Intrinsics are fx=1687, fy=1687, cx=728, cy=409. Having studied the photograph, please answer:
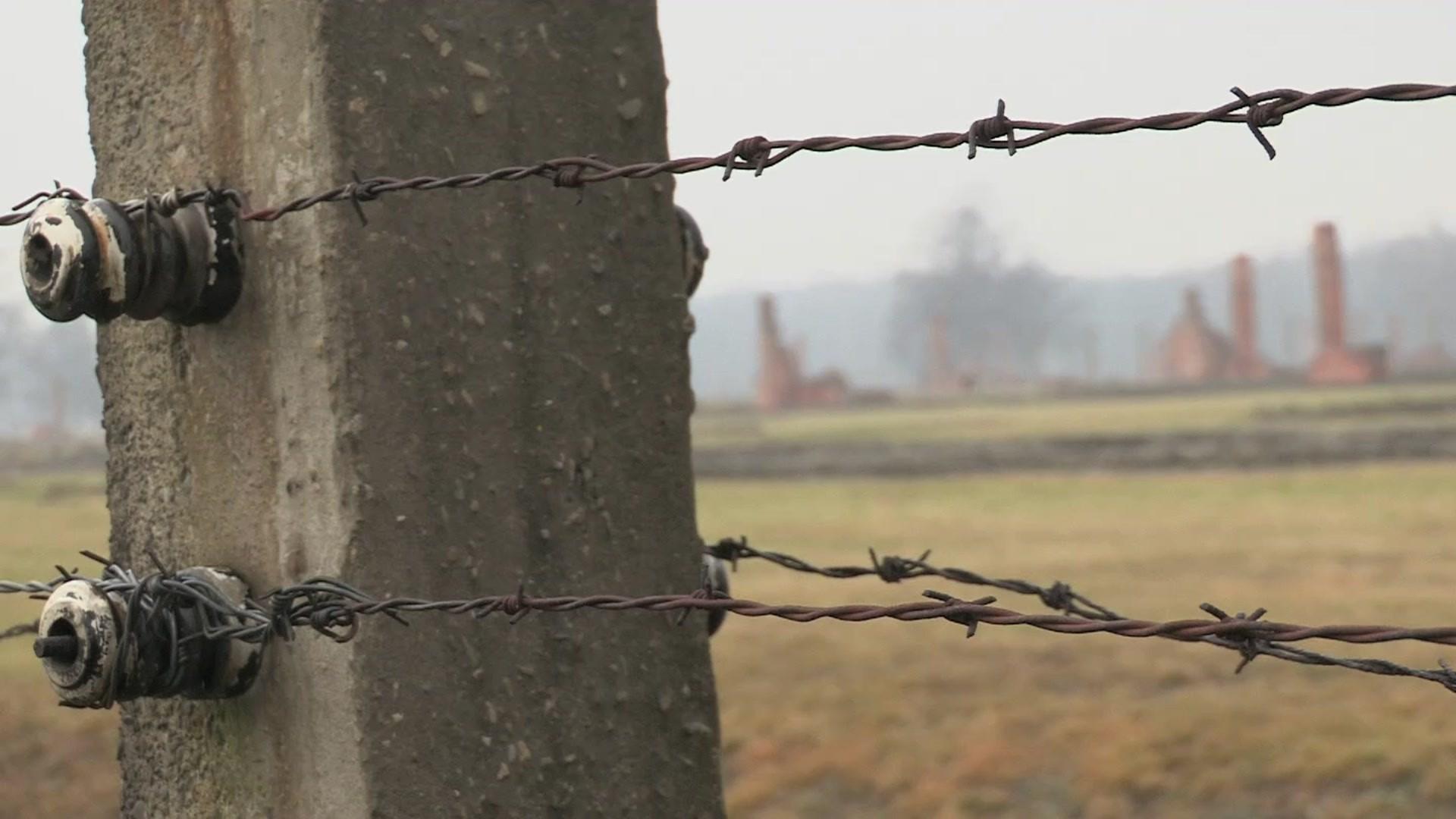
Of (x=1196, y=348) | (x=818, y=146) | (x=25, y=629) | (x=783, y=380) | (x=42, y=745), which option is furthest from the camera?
(x=1196, y=348)

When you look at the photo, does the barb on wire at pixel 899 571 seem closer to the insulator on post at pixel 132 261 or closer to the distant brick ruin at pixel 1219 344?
the insulator on post at pixel 132 261

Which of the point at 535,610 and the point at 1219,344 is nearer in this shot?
the point at 535,610

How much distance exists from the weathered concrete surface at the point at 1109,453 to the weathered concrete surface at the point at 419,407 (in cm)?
1690

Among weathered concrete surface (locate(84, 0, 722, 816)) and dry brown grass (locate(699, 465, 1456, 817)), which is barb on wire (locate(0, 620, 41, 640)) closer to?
weathered concrete surface (locate(84, 0, 722, 816))

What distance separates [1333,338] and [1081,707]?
3767 cm

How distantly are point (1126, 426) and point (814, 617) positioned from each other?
24.3 metres

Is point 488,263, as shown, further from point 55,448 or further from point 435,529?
Answer: point 55,448

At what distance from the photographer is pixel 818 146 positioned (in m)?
1.45

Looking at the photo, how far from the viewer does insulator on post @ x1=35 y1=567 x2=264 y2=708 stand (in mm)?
1598

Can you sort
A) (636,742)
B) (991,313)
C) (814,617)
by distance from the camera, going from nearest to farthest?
(814,617) < (636,742) < (991,313)

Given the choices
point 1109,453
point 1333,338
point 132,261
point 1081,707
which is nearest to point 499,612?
point 132,261

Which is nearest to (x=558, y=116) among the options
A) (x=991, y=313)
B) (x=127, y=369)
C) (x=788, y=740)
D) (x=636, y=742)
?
(x=127, y=369)

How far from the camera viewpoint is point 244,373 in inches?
67.7

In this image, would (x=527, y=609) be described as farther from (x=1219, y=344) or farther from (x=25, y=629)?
(x=1219, y=344)
